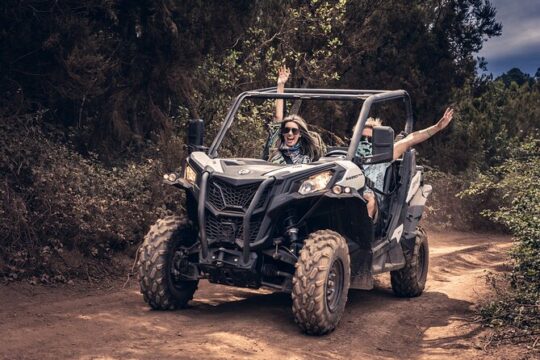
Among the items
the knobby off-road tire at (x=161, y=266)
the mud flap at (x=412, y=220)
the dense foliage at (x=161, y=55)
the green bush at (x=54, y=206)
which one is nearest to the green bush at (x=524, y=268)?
the mud flap at (x=412, y=220)

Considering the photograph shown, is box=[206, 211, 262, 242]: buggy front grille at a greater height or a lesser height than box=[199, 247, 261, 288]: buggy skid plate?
greater

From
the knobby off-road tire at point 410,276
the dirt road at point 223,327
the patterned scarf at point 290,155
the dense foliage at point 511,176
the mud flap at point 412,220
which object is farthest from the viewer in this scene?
the knobby off-road tire at point 410,276

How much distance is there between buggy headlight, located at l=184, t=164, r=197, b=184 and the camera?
8.24 meters

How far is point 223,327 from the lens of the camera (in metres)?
7.55

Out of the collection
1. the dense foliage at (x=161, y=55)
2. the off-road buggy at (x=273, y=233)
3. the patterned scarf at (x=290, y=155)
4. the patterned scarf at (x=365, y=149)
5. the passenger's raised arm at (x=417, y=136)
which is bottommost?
the off-road buggy at (x=273, y=233)

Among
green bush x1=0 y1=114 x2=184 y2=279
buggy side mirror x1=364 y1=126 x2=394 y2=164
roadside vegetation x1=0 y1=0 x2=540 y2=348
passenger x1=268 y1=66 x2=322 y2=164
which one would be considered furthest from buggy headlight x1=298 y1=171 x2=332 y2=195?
green bush x1=0 y1=114 x2=184 y2=279

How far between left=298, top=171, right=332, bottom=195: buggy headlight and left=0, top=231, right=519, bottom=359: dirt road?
128cm

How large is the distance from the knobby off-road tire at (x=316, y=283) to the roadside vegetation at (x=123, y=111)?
1.83 m

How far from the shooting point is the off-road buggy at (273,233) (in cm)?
764

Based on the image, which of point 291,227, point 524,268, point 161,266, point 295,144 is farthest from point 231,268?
point 524,268

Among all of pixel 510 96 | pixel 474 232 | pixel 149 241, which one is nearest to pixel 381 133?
pixel 149 241

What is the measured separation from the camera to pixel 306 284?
24.4 feet

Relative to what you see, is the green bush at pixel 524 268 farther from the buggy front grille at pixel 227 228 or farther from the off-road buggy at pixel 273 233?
the buggy front grille at pixel 227 228

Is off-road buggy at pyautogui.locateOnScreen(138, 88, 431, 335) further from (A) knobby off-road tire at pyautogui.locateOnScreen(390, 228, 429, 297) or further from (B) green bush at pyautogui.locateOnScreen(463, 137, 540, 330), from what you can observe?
(B) green bush at pyautogui.locateOnScreen(463, 137, 540, 330)
